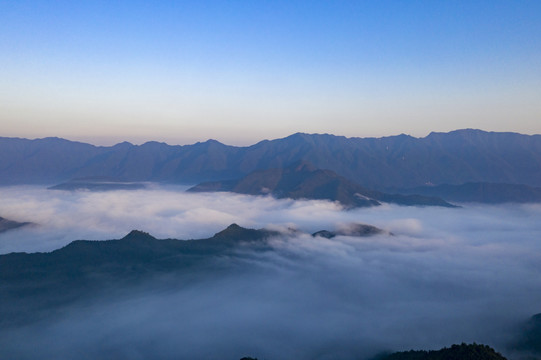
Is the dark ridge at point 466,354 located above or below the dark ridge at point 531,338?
above

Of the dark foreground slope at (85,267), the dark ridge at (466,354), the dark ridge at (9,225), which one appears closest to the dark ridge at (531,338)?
the dark ridge at (466,354)

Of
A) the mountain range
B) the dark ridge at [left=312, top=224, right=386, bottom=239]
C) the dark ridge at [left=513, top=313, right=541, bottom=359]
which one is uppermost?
the dark ridge at [left=312, top=224, right=386, bottom=239]

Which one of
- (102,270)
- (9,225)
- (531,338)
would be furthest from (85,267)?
(531,338)

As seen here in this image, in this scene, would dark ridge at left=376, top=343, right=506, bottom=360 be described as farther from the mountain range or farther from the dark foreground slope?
the dark foreground slope

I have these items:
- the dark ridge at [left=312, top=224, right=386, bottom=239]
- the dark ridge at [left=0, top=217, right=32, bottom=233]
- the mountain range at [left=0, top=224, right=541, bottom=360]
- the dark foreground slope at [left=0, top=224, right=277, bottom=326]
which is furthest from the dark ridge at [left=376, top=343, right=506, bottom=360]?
the dark ridge at [left=0, top=217, right=32, bottom=233]

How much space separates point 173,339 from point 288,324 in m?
27.4

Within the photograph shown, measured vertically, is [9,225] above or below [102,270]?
above

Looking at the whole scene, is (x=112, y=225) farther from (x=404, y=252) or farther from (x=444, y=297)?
(x=444, y=297)

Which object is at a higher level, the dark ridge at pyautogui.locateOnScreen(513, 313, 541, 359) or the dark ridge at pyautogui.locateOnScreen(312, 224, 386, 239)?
the dark ridge at pyautogui.locateOnScreen(312, 224, 386, 239)

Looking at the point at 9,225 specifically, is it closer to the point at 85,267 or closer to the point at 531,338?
the point at 85,267

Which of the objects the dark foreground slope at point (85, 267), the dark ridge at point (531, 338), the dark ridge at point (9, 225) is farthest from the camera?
the dark ridge at point (9, 225)

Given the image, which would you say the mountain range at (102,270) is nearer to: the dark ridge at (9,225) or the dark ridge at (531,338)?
the dark ridge at (531,338)

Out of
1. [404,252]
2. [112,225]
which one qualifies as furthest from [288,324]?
[112,225]

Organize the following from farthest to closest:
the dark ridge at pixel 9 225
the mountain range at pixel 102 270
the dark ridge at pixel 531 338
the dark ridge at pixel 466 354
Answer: the dark ridge at pixel 9 225
the mountain range at pixel 102 270
the dark ridge at pixel 531 338
the dark ridge at pixel 466 354
